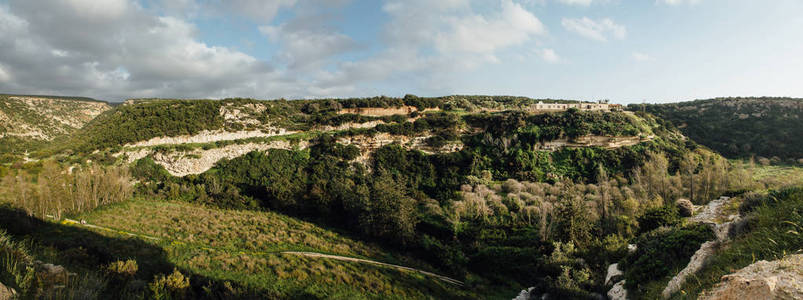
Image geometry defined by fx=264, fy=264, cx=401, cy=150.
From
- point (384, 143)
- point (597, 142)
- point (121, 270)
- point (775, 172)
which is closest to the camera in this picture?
point (121, 270)

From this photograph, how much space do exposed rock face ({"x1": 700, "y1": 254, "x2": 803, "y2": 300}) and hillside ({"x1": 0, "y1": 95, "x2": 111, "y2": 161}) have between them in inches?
2471

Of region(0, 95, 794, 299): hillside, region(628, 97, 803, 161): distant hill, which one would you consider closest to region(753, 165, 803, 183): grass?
region(0, 95, 794, 299): hillside

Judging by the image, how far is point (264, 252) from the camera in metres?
17.6

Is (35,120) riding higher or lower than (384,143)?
higher

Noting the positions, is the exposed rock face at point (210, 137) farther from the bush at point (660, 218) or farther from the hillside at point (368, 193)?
the bush at point (660, 218)

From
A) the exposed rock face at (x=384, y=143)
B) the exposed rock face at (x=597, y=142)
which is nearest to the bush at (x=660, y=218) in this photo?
the exposed rock face at (x=597, y=142)

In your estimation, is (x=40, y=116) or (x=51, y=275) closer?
(x=51, y=275)

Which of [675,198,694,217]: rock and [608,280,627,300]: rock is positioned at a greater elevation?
[675,198,694,217]: rock

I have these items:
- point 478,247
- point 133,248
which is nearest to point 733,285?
point 478,247

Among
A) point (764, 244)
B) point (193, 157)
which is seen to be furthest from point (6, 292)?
point (193, 157)

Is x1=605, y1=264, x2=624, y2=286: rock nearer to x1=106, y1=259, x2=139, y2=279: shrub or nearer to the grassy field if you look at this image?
the grassy field

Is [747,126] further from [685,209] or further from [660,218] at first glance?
[660,218]

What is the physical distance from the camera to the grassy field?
13445 mm

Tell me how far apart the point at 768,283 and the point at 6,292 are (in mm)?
8147
